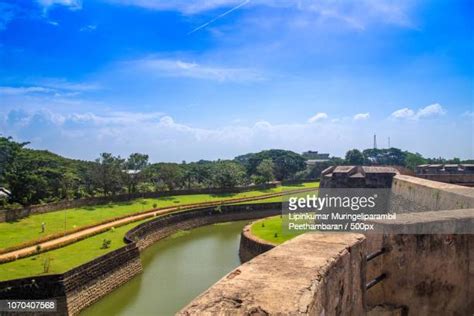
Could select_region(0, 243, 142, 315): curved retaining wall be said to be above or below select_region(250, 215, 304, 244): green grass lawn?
below

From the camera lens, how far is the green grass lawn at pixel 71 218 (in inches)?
714

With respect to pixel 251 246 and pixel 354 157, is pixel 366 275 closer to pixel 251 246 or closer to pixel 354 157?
pixel 251 246

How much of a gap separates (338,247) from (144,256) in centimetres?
1790

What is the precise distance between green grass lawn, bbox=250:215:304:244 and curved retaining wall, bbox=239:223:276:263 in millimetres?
392

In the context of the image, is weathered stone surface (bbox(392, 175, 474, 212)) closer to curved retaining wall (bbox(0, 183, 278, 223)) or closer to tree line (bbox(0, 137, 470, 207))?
curved retaining wall (bbox(0, 183, 278, 223))

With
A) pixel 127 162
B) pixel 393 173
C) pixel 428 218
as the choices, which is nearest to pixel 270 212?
pixel 127 162

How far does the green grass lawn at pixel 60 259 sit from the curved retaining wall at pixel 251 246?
571 centimetres

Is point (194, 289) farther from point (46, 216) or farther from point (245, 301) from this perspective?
point (46, 216)

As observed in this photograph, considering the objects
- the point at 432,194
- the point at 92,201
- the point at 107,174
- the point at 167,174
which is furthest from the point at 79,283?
the point at 167,174

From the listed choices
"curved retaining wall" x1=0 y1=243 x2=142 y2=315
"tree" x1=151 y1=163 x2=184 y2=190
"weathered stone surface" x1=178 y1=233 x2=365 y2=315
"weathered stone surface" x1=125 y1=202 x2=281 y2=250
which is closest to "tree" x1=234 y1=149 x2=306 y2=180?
"tree" x1=151 y1=163 x2=184 y2=190

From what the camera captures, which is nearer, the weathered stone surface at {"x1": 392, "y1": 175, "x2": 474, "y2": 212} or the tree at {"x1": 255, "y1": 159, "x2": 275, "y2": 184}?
the weathered stone surface at {"x1": 392, "y1": 175, "x2": 474, "y2": 212}

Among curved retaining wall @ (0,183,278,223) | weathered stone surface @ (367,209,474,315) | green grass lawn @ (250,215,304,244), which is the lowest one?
green grass lawn @ (250,215,304,244)

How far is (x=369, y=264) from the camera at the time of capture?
3068mm

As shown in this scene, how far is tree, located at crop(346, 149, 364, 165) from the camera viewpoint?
215 ft
